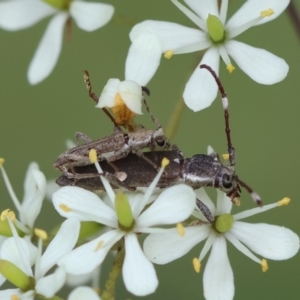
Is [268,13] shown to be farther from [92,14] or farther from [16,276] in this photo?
[16,276]

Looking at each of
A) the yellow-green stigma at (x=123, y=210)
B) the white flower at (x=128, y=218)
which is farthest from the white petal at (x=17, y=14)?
the yellow-green stigma at (x=123, y=210)

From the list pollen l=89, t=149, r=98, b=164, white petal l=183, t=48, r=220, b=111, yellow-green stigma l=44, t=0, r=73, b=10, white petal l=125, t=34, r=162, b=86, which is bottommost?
pollen l=89, t=149, r=98, b=164

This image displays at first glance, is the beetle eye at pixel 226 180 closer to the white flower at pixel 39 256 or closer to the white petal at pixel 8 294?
the white flower at pixel 39 256

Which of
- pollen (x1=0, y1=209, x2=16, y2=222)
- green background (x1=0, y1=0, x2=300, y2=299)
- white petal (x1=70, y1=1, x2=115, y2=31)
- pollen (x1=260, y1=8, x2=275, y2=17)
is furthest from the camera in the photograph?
green background (x1=0, y1=0, x2=300, y2=299)

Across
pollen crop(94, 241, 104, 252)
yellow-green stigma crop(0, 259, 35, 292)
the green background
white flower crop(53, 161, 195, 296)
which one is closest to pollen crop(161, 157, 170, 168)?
white flower crop(53, 161, 195, 296)

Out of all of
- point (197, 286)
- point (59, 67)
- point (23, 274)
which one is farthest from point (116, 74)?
point (23, 274)

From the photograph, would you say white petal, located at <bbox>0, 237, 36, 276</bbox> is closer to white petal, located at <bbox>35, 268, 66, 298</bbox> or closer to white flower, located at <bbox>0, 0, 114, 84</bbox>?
white petal, located at <bbox>35, 268, 66, 298</bbox>
